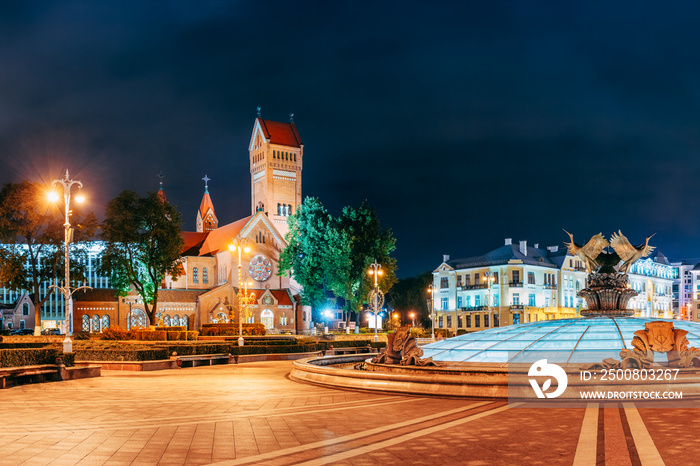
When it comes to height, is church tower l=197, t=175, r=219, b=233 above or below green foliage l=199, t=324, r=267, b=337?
above

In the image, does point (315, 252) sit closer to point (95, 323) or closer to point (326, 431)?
point (95, 323)

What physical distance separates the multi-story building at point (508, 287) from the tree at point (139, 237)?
3566 cm

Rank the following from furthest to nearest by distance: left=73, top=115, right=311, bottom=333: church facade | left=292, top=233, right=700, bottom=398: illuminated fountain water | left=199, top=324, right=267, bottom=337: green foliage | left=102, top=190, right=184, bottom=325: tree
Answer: left=73, top=115, right=311, bottom=333: church facade, left=102, top=190, right=184, bottom=325: tree, left=199, top=324, right=267, bottom=337: green foliage, left=292, top=233, right=700, bottom=398: illuminated fountain water

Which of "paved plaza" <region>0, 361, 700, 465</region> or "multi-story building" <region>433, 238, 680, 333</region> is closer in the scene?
"paved plaza" <region>0, 361, 700, 465</region>

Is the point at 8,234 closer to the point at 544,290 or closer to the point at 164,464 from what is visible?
the point at 164,464

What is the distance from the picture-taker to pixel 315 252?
67375mm

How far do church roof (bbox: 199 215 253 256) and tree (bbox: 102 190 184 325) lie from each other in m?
25.7

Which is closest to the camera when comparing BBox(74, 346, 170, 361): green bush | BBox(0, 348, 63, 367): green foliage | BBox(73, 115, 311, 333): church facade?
BBox(0, 348, 63, 367): green foliage

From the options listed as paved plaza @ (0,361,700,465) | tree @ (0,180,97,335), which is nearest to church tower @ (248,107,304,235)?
tree @ (0,180,97,335)

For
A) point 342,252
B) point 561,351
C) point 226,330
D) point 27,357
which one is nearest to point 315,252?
point 342,252

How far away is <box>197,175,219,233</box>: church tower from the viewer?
13225cm

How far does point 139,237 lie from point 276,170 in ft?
158

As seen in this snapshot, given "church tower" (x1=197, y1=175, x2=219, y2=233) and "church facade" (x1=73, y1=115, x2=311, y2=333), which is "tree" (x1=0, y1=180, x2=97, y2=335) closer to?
"church facade" (x1=73, y1=115, x2=311, y2=333)

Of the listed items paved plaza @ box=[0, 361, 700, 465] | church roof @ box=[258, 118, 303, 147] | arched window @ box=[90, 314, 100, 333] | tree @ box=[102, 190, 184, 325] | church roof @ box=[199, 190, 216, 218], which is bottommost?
arched window @ box=[90, 314, 100, 333]
